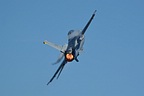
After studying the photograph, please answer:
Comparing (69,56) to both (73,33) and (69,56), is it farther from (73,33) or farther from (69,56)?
(73,33)

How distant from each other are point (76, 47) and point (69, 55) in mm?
3151

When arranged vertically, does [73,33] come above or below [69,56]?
above

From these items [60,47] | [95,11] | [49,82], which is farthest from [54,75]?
[95,11]

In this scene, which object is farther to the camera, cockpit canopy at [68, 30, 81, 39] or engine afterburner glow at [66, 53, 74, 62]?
cockpit canopy at [68, 30, 81, 39]

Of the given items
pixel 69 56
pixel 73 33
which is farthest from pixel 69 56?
pixel 73 33

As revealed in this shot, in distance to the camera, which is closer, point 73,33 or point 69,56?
point 69,56

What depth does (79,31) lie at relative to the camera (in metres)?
152

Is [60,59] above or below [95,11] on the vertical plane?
below

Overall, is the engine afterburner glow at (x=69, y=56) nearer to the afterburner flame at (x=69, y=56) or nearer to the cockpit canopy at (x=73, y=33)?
the afterburner flame at (x=69, y=56)

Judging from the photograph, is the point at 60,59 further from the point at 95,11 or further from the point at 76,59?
the point at 95,11

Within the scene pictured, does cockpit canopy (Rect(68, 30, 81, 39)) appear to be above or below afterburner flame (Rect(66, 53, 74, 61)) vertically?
above

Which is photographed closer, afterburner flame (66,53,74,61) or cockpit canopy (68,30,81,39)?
afterburner flame (66,53,74,61)

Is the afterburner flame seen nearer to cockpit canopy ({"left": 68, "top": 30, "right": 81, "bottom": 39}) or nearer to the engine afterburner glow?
the engine afterburner glow

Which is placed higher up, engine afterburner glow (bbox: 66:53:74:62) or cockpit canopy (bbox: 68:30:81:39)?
cockpit canopy (bbox: 68:30:81:39)
